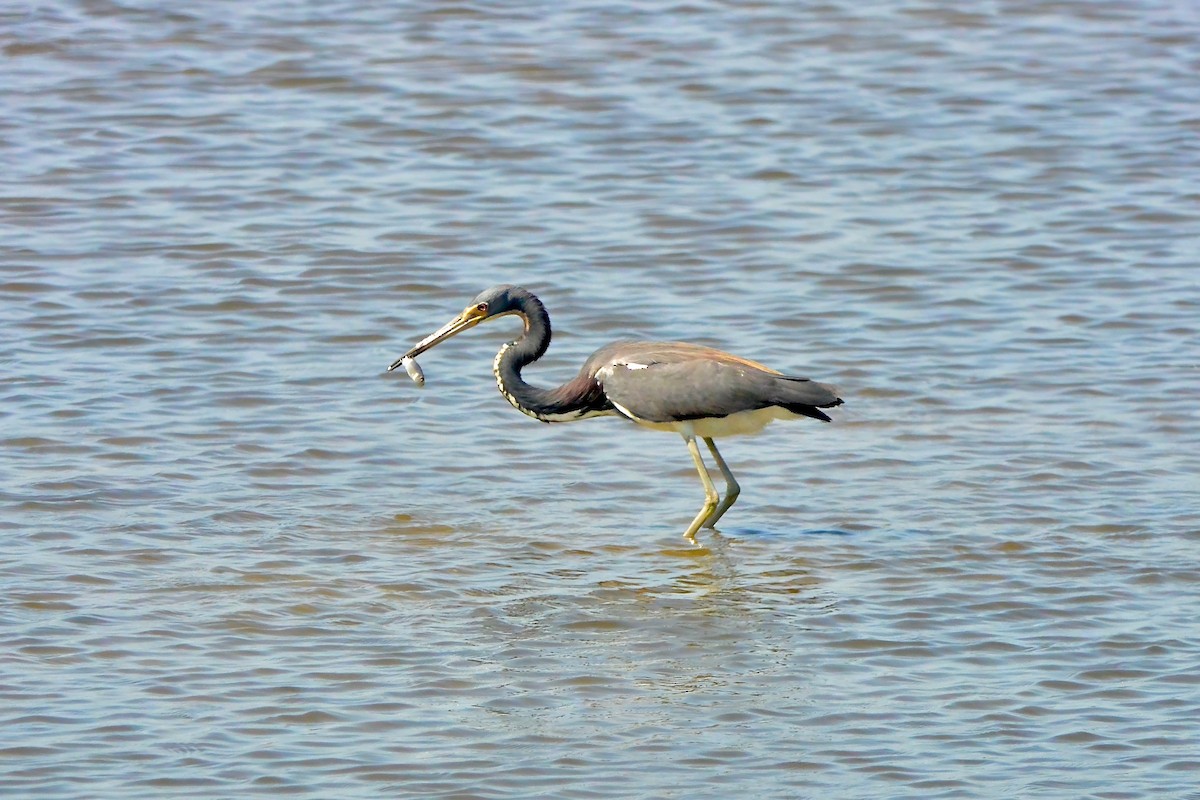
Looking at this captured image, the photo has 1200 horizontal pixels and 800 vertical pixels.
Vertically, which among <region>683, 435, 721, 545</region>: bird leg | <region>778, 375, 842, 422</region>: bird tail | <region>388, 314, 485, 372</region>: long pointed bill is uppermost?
<region>388, 314, 485, 372</region>: long pointed bill

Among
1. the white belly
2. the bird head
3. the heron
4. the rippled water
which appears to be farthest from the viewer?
the bird head

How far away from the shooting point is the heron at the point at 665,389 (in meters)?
9.75

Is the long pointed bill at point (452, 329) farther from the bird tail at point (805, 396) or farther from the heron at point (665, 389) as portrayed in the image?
the bird tail at point (805, 396)

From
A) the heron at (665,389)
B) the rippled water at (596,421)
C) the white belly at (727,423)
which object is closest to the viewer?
the rippled water at (596,421)

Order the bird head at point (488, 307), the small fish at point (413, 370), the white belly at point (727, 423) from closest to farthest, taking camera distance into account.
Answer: the white belly at point (727, 423) → the small fish at point (413, 370) → the bird head at point (488, 307)

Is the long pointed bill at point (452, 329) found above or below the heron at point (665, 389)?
above

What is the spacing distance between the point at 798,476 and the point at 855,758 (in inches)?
142

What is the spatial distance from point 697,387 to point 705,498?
659mm

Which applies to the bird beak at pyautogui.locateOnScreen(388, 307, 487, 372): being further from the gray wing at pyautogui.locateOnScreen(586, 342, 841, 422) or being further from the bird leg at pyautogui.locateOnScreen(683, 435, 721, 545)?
the bird leg at pyautogui.locateOnScreen(683, 435, 721, 545)

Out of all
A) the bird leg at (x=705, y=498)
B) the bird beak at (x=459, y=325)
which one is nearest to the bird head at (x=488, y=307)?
the bird beak at (x=459, y=325)

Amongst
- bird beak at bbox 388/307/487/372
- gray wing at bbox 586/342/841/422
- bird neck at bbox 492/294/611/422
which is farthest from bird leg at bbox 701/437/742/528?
bird beak at bbox 388/307/487/372

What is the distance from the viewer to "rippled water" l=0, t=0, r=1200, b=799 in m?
7.32

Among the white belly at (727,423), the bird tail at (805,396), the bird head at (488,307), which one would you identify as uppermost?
the bird head at (488,307)

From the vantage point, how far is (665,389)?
9.81 metres
